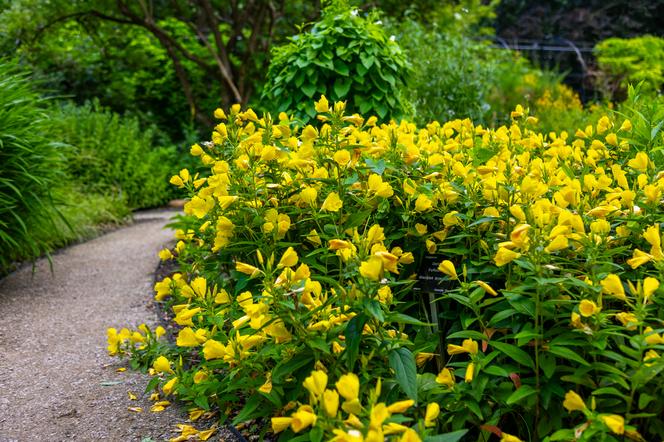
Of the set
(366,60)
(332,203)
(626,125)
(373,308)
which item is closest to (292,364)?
(373,308)

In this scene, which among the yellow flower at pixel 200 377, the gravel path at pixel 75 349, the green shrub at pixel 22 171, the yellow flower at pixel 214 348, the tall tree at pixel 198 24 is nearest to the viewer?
the yellow flower at pixel 214 348

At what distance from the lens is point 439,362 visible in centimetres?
208

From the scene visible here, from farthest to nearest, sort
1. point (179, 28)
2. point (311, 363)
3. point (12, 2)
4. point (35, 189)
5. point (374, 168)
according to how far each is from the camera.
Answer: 1. point (179, 28)
2. point (12, 2)
3. point (35, 189)
4. point (374, 168)
5. point (311, 363)

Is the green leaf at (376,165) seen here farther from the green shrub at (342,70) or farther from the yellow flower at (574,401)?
the green shrub at (342,70)

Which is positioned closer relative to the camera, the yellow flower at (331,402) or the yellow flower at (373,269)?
the yellow flower at (331,402)

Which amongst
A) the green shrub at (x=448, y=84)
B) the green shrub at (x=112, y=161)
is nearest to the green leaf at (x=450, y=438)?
the green shrub at (x=448, y=84)

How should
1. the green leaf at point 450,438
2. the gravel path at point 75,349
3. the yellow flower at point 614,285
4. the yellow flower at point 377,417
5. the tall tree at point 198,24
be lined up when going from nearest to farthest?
the yellow flower at point 377,417
the green leaf at point 450,438
the yellow flower at point 614,285
the gravel path at point 75,349
the tall tree at point 198,24

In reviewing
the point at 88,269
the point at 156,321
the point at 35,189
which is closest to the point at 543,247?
the point at 156,321

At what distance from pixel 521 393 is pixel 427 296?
2.33ft

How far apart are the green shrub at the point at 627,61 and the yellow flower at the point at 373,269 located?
1090 centimetres

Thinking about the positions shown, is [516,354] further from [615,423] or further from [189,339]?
[189,339]

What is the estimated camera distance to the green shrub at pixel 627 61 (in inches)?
452

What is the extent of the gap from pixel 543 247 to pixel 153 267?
3.74 meters

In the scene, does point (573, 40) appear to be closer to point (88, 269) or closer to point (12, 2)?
point (12, 2)
